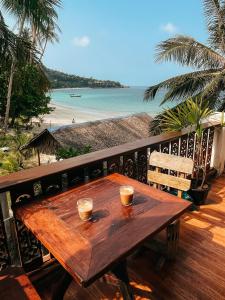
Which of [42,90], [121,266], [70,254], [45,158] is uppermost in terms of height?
[42,90]

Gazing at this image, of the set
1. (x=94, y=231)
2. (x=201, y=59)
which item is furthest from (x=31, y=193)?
(x=201, y=59)

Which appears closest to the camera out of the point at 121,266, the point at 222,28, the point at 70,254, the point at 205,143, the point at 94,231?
the point at 70,254

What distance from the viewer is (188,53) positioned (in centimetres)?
680

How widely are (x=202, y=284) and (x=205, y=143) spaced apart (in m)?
2.26

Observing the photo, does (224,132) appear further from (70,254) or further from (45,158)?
(45,158)

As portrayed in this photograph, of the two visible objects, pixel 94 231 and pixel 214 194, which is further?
pixel 214 194

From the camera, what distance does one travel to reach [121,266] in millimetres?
1446

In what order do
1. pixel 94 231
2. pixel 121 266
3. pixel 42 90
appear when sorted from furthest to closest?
pixel 42 90 < pixel 121 266 < pixel 94 231

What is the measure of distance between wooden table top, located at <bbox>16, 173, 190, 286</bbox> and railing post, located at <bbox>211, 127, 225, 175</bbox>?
2384 mm

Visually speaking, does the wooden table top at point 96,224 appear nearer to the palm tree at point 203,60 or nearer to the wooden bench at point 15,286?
the wooden bench at point 15,286

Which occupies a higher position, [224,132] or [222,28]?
[222,28]

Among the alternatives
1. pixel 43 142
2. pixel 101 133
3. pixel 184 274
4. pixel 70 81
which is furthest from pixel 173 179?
pixel 70 81

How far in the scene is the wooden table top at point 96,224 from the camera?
3.61 ft

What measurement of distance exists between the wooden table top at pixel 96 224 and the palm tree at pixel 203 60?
16.8 feet
